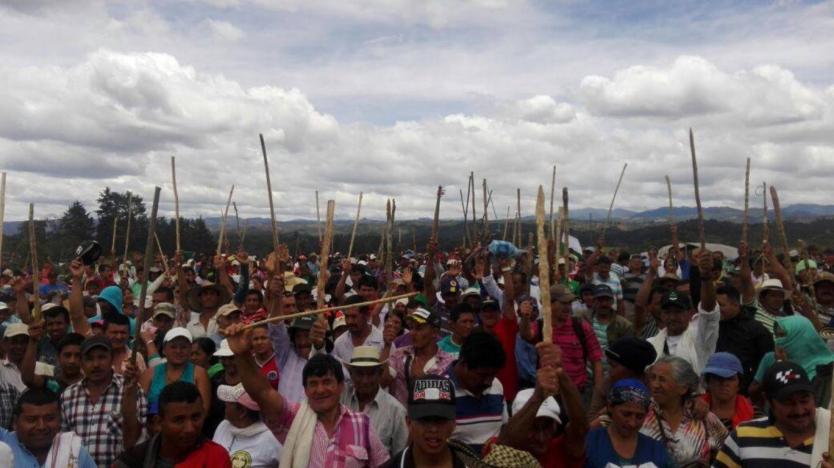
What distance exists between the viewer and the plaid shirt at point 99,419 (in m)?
4.79

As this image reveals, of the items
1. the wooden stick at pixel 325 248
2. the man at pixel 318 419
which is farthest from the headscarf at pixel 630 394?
the wooden stick at pixel 325 248

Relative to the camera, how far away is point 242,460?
177 inches

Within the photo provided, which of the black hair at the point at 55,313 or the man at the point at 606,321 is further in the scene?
the black hair at the point at 55,313

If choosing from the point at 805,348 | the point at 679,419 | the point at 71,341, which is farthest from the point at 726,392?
the point at 71,341

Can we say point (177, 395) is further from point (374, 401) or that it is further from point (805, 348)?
point (805, 348)

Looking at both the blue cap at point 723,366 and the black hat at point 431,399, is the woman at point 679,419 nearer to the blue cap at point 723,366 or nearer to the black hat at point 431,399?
the blue cap at point 723,366

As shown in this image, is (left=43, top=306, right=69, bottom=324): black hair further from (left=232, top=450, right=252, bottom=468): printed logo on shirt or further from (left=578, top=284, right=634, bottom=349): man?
(left=578, top=284, right=634, bottom=349): man

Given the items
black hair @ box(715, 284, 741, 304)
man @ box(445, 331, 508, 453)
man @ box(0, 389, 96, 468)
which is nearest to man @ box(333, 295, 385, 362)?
man @ box(445, 331, 508, 453)

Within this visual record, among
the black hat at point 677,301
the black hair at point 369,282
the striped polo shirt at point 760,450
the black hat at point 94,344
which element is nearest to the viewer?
the striped polo shirt at point 760,450

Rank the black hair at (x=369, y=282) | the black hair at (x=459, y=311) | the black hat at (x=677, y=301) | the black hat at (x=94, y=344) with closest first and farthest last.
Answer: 1. the black hat at (x=94, y=344)
2. the black hat at (x=677, y=301)
3. the black hair at (x=459, y=311)
4. the black hair at (x=369, y=282)

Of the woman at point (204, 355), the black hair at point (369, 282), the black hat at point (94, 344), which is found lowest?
the woman at point (204, 355)

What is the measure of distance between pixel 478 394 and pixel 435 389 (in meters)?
0.87

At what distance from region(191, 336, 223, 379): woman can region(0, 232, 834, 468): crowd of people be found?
18mm

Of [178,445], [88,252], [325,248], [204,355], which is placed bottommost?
[178,445]
